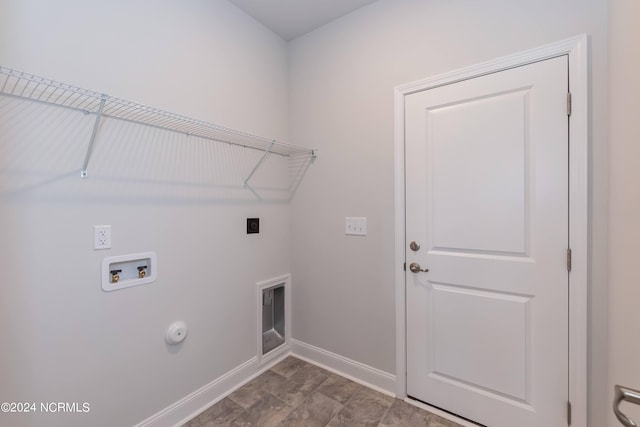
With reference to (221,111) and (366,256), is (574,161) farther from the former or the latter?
(221,111)

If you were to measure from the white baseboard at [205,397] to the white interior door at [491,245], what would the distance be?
1.15 m

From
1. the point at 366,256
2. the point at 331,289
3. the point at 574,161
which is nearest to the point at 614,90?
the point at 574,161

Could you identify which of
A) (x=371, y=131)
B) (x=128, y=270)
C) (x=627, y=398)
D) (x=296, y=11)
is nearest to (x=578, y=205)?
(x=627, y=398)

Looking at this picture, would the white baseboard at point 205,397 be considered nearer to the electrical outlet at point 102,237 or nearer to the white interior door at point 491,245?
the electrical outlet at point 102,237

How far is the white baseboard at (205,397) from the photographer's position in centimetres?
157

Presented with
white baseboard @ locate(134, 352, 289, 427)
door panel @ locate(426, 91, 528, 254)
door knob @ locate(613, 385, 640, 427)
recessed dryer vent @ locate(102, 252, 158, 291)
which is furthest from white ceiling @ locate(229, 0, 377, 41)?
white baseboard @ locate(134, 352, 289, 427)

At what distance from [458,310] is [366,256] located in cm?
66

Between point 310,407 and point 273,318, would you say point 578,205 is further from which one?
point 273,318

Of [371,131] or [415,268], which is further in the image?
[371,131]

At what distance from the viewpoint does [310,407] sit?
5.73 feet

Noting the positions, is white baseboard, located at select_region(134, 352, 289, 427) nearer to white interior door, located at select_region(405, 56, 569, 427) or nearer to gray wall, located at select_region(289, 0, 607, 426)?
gray wall, located at select_region(289, 0, 607, 426)

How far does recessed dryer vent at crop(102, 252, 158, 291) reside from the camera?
136cm

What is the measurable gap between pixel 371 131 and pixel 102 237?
1709mm

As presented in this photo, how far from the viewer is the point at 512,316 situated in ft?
4.87
